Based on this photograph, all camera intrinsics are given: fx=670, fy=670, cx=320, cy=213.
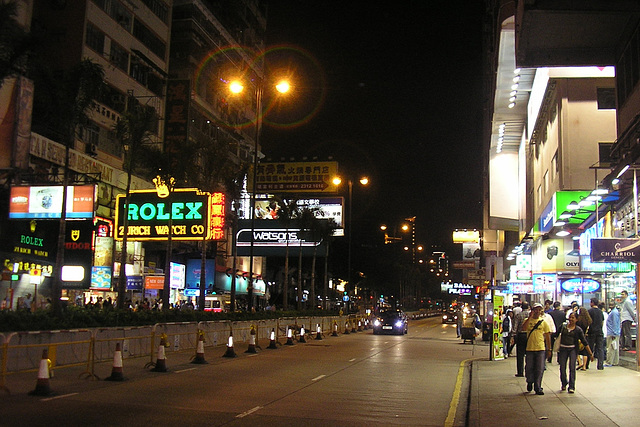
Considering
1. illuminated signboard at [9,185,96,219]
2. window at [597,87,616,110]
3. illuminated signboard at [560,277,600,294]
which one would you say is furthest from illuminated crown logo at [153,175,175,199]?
window at [597,87,616,110]

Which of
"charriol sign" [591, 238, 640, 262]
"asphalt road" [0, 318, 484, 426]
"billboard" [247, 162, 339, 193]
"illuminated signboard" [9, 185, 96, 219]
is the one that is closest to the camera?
"asphalt road" [0, 318, 484, 426]

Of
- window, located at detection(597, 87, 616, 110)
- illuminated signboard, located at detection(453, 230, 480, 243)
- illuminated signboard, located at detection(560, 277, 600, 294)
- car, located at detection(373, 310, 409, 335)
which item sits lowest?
car, located at detection(373, 310, 409, 335)

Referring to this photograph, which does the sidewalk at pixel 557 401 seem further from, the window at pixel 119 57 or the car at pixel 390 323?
the window at pixel 119 57

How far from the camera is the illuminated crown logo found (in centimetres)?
3059

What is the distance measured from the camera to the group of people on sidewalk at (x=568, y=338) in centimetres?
1369

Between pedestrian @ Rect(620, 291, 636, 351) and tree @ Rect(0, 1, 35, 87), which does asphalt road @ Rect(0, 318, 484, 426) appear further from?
tree @ Rect(0, 1, 35, 87)

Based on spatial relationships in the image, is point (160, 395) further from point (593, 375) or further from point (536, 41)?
point (536, 41)

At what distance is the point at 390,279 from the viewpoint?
93.1m

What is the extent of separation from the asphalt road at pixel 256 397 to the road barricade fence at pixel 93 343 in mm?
803

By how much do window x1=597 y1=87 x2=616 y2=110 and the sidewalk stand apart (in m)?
11.9

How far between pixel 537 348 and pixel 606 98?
53.3 feet

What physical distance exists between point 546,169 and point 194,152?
1661cm

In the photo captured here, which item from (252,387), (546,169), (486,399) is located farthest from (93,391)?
(546,169)

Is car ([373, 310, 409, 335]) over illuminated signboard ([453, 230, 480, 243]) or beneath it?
beneath
